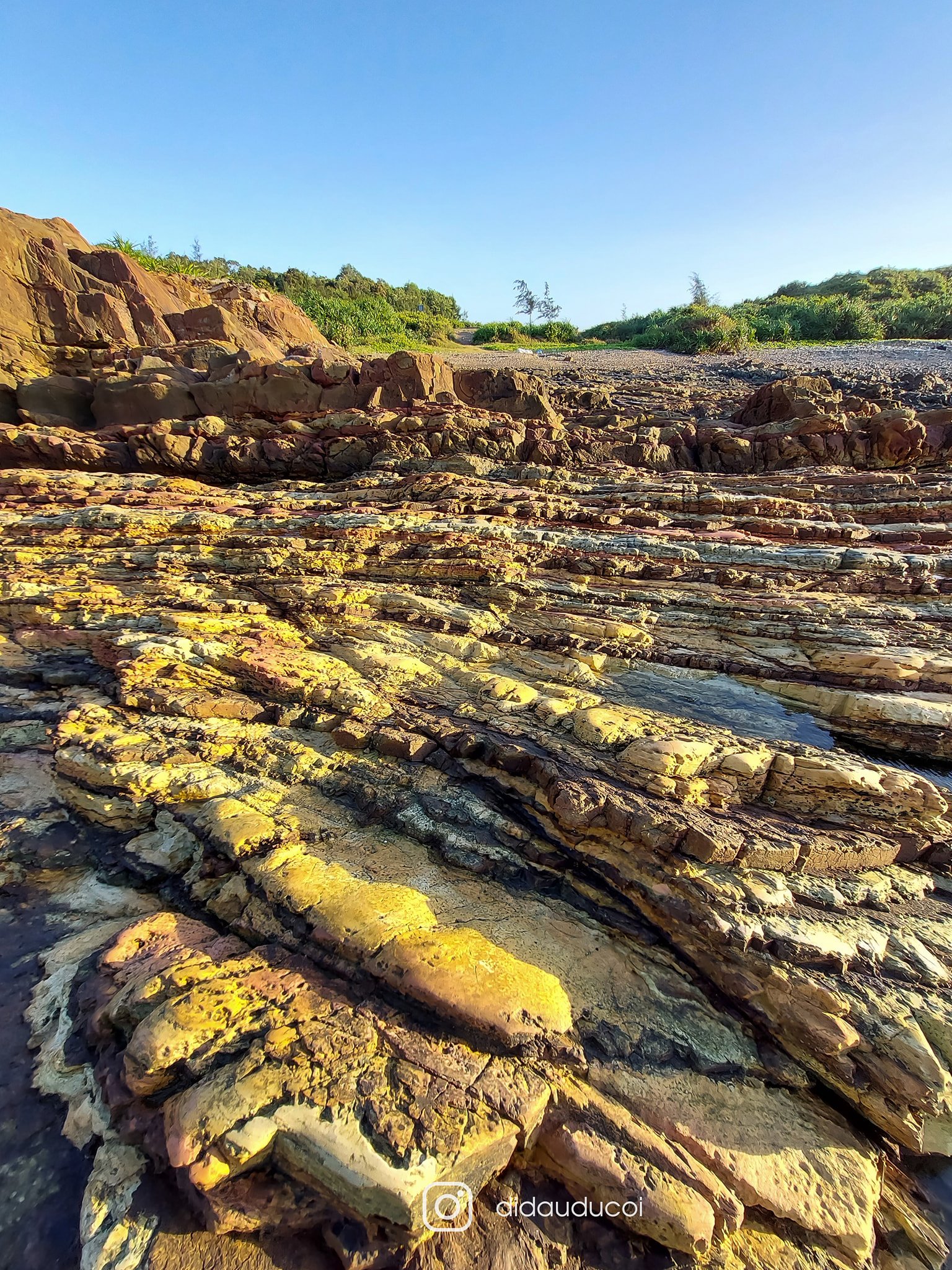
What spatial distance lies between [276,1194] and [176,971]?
134cm

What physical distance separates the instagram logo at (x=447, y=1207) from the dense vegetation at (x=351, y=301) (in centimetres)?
3406

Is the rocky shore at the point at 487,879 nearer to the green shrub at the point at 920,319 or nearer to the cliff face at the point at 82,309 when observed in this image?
the cliff face at the point at 82,309

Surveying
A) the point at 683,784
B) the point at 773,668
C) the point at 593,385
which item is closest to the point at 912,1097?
the point at 683,784

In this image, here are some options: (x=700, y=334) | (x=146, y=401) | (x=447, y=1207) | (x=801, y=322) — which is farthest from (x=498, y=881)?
(x=801, y=322)

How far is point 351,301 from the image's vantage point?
39438 mm

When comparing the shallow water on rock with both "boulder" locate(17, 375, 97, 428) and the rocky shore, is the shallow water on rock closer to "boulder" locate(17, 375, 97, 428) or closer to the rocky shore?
the rocky shore

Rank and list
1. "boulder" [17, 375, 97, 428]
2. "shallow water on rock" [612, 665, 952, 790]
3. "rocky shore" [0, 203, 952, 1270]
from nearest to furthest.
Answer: "rocky shore" [0, 203, 952, 1270], "shallow water on rock" [612, 665, 952, 790], "boulder" [17, 375, 97, 428]

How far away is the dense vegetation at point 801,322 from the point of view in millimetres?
26380

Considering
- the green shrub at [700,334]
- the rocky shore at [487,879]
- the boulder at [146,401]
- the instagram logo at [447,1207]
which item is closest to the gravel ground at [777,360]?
the green shrub at [700,334]

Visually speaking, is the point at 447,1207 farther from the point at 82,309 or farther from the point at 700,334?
the point at 700,334

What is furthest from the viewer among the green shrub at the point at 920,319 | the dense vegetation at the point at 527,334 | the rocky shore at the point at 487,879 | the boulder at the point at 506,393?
the dense vegetation at the point at 527,334

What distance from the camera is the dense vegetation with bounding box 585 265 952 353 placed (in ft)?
86.5

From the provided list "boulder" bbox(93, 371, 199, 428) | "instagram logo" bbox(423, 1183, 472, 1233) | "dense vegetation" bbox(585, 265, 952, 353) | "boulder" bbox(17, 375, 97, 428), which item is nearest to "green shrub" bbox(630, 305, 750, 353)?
"dense vegetation" bbox(585, 265, 952, 353)

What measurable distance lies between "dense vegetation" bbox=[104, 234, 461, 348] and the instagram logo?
34.1m
